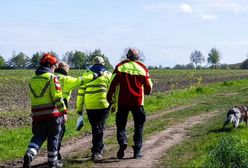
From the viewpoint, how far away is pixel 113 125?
14.9m

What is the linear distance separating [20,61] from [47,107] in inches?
5030

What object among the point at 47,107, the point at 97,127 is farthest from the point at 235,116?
the point at 47,107

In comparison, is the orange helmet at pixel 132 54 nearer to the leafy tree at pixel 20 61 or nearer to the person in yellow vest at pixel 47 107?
the person in yellow vest at pixel 47 107

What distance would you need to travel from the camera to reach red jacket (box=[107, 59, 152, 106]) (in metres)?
9.08

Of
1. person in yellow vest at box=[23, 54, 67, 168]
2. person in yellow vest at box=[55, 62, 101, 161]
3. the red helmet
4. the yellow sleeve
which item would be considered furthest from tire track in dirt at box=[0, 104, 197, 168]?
the red helmet

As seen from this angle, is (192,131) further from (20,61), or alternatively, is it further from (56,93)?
(20,61)

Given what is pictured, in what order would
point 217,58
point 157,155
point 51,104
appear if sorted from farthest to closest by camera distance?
point 217,58 < point 157,155 < point 51,104

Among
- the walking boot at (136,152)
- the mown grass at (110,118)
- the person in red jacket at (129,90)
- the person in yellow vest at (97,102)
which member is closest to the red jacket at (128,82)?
the person in red jacket at (129,90)

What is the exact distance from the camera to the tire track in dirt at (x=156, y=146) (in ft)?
29.3

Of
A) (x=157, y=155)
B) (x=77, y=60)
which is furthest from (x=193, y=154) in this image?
(x=77, y=60)

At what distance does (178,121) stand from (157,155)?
5.17m

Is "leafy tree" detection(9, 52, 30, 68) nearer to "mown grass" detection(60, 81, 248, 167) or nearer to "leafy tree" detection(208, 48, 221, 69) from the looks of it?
"leafy tree" detection(208, 48, 221, 69)

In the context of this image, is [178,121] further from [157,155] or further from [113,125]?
[157,155]

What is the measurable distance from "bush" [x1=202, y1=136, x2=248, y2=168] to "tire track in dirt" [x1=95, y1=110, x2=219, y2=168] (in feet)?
3.97
